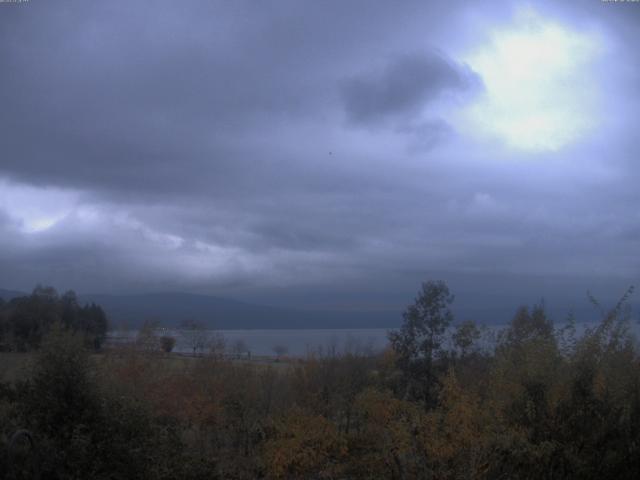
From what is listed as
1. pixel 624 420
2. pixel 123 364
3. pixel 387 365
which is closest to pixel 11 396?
pixel 624 420

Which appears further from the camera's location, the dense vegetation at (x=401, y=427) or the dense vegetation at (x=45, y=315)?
the dense vegetation at (x=45, y=315)

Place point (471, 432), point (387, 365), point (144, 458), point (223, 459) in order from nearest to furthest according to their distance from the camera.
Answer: point (144, 458)
point (471, 432)
point (223, 459)
point (387, 365)

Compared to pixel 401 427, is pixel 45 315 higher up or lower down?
higher up

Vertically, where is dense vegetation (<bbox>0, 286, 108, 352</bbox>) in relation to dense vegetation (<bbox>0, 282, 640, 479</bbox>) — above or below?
above

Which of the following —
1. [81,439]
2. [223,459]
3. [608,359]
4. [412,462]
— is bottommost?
[223,459]

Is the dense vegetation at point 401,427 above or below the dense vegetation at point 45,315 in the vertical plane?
below

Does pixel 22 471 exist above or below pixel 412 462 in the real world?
above

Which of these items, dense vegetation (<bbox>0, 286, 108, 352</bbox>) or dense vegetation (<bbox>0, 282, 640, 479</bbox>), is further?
dense vegetation (<bbox>0, 286, 108, 352</bbox>)

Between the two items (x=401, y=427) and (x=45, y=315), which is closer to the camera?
(x=401, y=427)

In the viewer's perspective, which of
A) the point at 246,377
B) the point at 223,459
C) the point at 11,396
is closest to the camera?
the point at 11,396

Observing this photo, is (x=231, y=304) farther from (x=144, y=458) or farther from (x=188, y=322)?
(x=144, y=458)

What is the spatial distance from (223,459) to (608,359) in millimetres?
13250

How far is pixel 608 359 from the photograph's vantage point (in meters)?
13.5

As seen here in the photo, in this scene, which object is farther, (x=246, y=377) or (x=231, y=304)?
(x=231, y=304)
